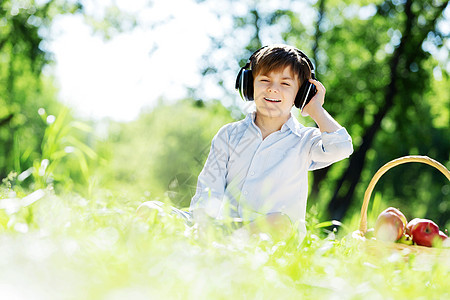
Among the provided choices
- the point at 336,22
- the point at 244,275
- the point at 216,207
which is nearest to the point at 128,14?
the point at 336,22

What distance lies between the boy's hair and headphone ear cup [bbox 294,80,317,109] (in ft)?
0.28

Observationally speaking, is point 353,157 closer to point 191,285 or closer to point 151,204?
point 151,204

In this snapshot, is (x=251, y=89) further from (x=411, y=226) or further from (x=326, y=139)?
(x=411, y=226)

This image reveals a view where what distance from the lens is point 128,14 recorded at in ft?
38.8

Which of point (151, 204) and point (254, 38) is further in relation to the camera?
point (254, 38)

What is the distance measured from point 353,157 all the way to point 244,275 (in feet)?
28.5

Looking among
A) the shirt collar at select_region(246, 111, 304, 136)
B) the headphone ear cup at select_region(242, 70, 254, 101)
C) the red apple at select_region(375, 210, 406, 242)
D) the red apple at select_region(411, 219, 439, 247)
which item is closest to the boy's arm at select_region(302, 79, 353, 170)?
the shirt collar at select_region(246, 111, 304, 136)

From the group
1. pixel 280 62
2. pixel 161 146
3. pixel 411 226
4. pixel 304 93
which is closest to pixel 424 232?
pixel 411 226

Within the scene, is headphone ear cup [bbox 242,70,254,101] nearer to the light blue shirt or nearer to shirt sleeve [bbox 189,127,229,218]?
the light blue shirt

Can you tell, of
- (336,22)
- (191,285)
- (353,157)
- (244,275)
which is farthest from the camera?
(336,22)

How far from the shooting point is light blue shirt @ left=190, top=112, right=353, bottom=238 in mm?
2734

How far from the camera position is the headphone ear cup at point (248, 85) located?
9.55ft

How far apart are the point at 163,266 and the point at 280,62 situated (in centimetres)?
188

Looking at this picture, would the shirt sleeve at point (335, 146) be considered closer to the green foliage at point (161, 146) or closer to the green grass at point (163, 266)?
the green grass at point (163, 266)
